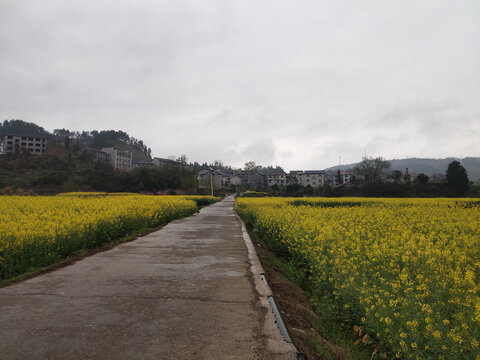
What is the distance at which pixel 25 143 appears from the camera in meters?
91.4

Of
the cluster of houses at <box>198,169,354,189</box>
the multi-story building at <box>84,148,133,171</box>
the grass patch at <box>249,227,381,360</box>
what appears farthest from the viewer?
the cluster of houses at <box>198,169,354,189</box>

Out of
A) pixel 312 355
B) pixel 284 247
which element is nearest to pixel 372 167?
pixel 284 247

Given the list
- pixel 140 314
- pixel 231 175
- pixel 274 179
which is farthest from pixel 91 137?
pixel 140 314

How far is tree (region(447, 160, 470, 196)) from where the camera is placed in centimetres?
5238

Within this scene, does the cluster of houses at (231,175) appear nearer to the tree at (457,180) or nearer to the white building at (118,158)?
the white building at (118,158)

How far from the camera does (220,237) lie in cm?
958

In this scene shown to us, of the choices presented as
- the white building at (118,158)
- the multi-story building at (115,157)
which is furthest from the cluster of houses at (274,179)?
the multi-story building at (115,157)

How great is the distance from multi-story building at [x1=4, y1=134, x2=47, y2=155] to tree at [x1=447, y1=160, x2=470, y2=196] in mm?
103491

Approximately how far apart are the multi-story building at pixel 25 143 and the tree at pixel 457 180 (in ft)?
340

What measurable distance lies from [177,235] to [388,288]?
287 inches

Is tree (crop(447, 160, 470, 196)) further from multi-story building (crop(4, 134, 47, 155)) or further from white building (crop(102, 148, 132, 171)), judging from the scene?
multi-story building (crop(4, 134, 47, 155))

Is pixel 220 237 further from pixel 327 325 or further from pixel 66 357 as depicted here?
pixel 66 357

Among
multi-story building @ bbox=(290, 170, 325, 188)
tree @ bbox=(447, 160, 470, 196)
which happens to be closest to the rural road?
tree @ bbox=(447, 160, 470, 196)

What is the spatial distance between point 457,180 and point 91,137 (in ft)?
538
